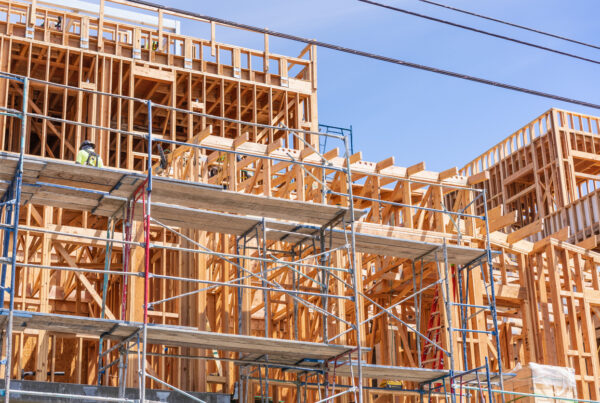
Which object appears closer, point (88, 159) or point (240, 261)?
point (88, 159)

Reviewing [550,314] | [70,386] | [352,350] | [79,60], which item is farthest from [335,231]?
[79,60]

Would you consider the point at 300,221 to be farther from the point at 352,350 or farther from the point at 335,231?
the point at 352,350

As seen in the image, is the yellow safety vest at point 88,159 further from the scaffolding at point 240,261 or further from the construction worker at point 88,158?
the scaffolding at point 240,261

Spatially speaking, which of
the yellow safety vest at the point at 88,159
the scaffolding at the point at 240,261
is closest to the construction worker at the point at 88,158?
the yellow safety vest at the point at 88,159

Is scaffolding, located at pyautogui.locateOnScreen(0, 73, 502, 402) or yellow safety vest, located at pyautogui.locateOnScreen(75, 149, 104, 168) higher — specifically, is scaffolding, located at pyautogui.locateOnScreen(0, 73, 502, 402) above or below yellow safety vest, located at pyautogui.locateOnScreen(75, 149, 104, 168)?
below

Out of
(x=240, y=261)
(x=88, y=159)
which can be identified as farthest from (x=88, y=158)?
(x=240, y=261)

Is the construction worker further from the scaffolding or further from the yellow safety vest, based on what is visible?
the scaffolding

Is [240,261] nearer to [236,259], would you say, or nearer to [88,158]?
[236,259]

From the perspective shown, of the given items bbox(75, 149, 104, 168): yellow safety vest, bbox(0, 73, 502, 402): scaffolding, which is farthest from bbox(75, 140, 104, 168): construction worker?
bbox(0, 73, 502, 402): scaffolding

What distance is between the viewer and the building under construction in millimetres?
15008

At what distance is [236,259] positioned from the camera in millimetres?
18547

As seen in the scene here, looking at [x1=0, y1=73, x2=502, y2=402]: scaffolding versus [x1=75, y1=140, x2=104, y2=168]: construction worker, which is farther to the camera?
[x1=75, y1=140, x2=104, y2=168]: construction worker

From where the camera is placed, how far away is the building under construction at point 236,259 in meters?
15.0

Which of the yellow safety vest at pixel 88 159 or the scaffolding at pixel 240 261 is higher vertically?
the yellow safety vest at pixel 88 159
